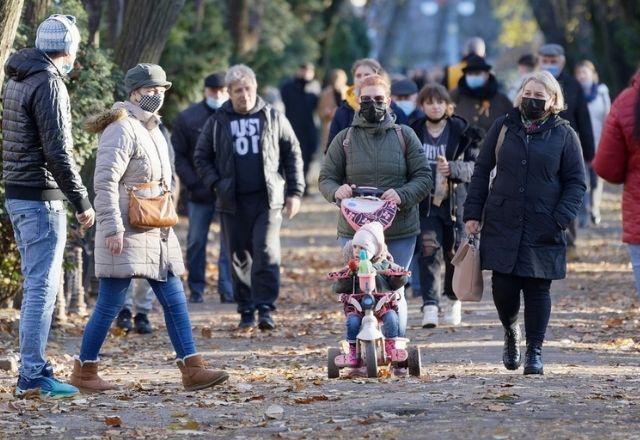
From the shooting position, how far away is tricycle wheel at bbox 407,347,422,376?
10094 mm

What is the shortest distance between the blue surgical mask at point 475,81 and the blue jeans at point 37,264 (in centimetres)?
638

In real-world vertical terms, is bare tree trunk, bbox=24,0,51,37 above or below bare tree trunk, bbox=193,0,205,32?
below

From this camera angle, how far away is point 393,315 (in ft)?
33.5

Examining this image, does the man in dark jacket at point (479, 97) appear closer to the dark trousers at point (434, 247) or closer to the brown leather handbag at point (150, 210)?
the dark trousers at point (434, 247)

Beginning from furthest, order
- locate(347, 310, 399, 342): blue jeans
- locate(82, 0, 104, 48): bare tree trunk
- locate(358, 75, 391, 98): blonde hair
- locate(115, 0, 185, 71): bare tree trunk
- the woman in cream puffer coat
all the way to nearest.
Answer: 1. locate(82, 0, 104, 48): bare tree trunk
2. locate(115, 0, 185, 71): bare tree trunk
3. locate(358, 75, 391, 98): blonde hair
4. locate(347, 310, 399, 342): blue jeans
5. the woman in cream puffer coat

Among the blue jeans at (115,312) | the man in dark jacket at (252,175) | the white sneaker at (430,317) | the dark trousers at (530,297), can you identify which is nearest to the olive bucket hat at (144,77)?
the blue jeans at (115,312)

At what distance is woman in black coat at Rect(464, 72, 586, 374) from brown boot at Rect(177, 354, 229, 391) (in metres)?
1.83

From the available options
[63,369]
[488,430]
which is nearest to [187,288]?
[63,369]

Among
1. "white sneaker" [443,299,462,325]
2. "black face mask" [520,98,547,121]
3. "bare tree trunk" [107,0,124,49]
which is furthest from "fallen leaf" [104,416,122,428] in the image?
"bare tree trunk" [107,0,124,49]

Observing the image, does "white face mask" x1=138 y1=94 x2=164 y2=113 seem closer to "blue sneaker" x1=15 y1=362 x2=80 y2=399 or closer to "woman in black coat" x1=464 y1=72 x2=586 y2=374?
"blue sneaker" x1=15 y1=362 x2=80 y2=399

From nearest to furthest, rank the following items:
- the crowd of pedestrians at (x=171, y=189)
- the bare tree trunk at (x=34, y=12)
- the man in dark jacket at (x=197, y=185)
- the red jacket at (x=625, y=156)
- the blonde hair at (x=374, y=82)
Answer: the red jacket at (x=625, y=156) < the crowd of pedestrians at (x=171, y=189) < the blonde hair at (x=374, y=82) < the bare tree trunk at (x=34, y=12) < the man in dark jacket at (x=197, y=185)

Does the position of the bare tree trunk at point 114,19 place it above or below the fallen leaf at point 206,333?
above

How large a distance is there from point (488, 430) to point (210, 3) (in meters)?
21.2

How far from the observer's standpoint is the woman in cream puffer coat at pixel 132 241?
31.9ft
